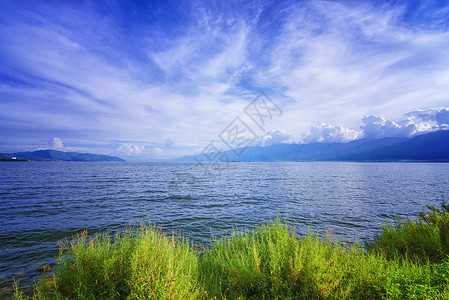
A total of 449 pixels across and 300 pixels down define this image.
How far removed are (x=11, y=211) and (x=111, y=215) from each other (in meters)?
10.8

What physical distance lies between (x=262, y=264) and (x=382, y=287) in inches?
121

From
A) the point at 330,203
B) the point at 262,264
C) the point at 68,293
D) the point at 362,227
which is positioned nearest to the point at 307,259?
the point at 262,264

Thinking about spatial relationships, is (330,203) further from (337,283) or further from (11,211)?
(11,211)

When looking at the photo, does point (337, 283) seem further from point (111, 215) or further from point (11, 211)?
point (11, 211)

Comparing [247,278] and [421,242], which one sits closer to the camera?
[247,278]

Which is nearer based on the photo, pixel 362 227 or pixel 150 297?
pixel 150 297

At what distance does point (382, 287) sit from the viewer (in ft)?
16.5

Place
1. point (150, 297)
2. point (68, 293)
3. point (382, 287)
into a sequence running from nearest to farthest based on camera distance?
point (150, 297)
point (382, 287)
point (68, 293)

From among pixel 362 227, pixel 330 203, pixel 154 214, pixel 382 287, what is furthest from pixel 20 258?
pixel 330 203

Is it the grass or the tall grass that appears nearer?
the grass

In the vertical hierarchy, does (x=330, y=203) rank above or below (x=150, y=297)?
below

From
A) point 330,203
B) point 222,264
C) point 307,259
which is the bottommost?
point 330,203

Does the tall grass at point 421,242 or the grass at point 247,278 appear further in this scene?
the tall grass at point 421,242

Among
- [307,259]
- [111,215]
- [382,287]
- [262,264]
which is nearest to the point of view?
[382,287]
